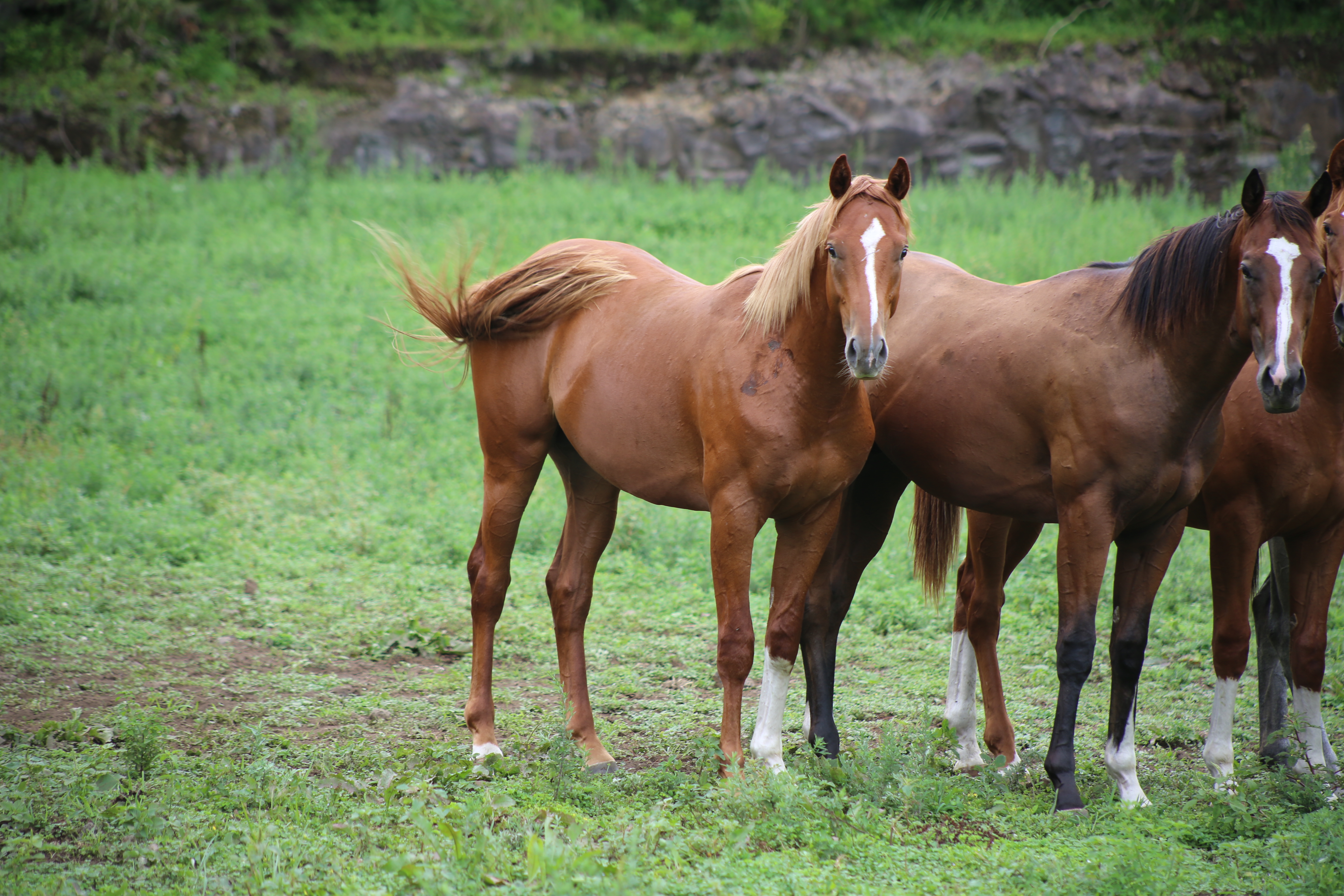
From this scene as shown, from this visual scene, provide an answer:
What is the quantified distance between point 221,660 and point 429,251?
6.98 m

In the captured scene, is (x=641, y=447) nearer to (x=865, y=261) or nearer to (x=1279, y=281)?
(x=865, y=261)

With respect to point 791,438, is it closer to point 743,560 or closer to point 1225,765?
point 743,560

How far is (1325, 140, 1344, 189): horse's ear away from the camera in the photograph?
3889 mm

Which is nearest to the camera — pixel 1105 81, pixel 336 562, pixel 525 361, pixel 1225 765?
pixel 1225 765

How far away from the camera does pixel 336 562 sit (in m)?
6.92

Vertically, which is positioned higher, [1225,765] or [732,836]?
[732,836]

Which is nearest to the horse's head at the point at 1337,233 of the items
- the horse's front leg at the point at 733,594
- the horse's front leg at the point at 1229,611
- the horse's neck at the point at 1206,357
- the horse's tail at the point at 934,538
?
the horse's neck at the point at 1206,357

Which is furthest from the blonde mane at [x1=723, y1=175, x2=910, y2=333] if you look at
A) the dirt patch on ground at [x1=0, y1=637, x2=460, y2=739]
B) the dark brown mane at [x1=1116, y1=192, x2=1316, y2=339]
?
the dirt patch on ground at [x1=0, y1=637, x2=460, y2=739]

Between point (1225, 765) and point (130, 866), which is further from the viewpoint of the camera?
point (1225, 765)

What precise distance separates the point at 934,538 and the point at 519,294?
2357 mm

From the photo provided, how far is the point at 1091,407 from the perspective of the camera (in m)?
3.79

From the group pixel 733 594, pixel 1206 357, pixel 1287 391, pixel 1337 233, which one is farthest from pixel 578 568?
pixel 1337 233

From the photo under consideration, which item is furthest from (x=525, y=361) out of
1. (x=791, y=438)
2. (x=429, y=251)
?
(x=429, y=251)

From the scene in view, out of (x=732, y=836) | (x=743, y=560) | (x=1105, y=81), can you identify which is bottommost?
(x=732, y=836)
